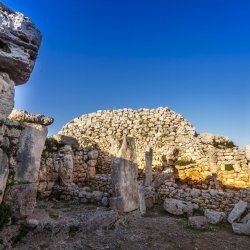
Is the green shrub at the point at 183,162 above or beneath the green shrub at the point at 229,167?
above

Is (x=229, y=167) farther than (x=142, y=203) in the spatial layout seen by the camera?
Yes

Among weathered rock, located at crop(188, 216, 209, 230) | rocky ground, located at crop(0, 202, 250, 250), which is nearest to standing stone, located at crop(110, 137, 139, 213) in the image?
rocky ground, located at crop(0, 202, 250, 250)

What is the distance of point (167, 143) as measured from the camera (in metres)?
15.4

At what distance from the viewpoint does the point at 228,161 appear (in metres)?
13.2

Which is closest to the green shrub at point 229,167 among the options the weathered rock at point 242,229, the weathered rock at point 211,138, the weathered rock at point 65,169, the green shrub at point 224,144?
the green shrub at point 224,144

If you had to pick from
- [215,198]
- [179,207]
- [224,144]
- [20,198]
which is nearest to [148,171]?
[179,207]

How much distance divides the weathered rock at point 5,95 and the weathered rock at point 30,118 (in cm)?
246

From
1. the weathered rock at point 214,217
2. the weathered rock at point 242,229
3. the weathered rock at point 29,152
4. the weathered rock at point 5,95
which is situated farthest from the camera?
the weathered rock at point 214,217

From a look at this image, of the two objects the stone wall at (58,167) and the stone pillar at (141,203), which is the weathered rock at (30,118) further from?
the stone pillar at (141,203)

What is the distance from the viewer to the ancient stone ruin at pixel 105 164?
97.4 inches

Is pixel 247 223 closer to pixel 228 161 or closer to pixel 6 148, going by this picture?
pixel 6 148

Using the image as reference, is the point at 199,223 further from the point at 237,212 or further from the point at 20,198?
the point at 20,198

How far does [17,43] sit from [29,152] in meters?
2.85

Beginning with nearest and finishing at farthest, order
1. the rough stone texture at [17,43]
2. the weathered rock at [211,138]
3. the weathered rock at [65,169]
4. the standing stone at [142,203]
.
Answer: the rough stone texture at [17,43] < the standing stone at [142,203] < the weathered rock at [65,169] < the weathered rock at [211,138]
